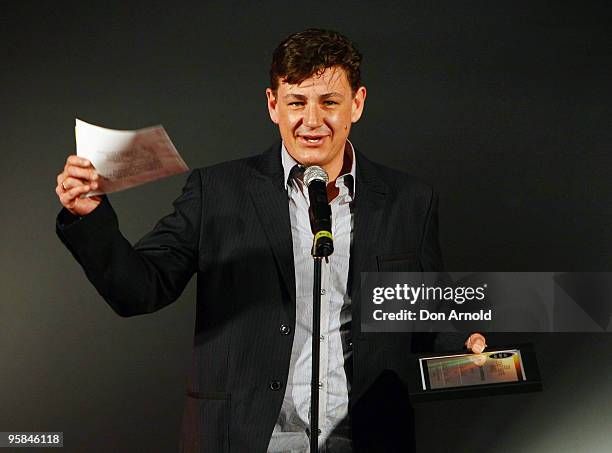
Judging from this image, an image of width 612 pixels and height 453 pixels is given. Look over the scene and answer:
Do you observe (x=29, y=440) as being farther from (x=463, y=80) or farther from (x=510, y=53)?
(x=510, y=53)

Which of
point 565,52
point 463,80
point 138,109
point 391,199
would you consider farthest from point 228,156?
point 565,52

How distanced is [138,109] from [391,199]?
0.91 m

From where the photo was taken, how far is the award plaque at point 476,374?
2068 millimetres

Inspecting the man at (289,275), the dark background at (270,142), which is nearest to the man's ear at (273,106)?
the man at (289,275)

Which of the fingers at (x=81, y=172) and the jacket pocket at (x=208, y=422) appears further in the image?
the jacket pocket at (x=208, y=422)

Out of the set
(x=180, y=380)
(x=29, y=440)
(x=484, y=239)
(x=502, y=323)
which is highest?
(x=484, y=239)

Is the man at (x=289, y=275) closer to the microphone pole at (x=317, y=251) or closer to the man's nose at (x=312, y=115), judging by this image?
the man's nose at (x=312, y=115)

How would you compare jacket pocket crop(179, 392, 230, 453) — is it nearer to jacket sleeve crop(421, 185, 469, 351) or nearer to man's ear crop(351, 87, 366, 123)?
jacket sleeve crop(421, 185, 469, 351)

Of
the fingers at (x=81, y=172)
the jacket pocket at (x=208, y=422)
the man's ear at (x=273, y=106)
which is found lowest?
the jacket pocket at (x=208, y=422)

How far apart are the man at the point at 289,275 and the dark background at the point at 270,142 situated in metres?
0.47

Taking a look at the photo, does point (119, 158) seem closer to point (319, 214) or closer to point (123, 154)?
point (123, 154)

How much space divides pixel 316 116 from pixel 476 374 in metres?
0.77

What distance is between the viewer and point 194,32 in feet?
8.85

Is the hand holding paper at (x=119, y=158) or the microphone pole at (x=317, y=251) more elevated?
the hand holding paper at (x=119, y=158)
